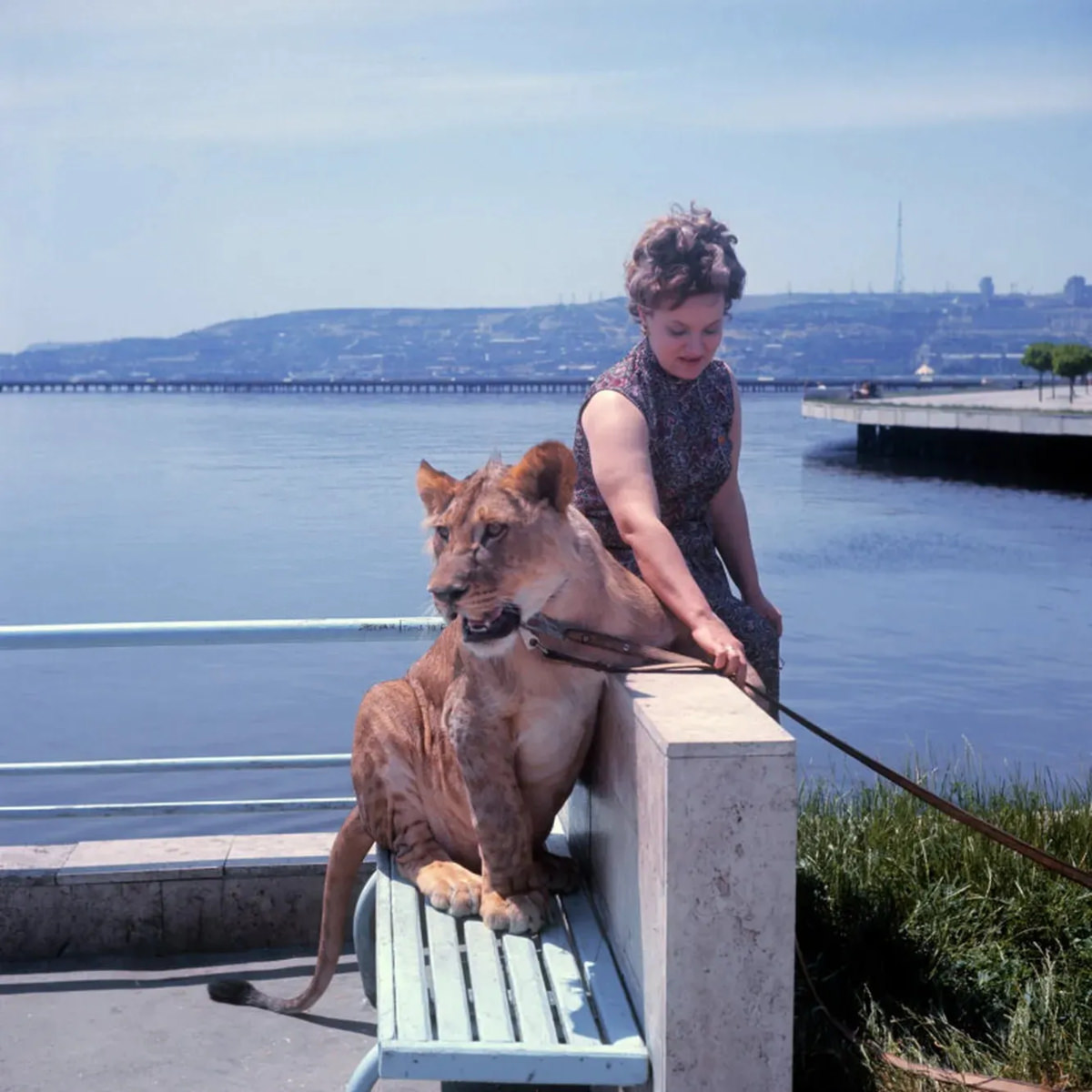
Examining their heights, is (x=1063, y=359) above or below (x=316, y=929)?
above

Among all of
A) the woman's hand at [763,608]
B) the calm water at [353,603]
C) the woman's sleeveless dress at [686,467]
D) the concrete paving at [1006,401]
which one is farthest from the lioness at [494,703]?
the concrete paving at [1006,401]

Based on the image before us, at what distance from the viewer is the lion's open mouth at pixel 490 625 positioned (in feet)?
11.9

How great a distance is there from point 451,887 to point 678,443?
1.41 metres

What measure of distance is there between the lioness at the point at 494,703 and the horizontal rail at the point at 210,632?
70cm

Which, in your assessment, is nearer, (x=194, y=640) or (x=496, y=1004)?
(x=496, y=1004)

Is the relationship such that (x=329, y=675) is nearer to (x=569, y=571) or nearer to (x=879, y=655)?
(x=879, y=655)

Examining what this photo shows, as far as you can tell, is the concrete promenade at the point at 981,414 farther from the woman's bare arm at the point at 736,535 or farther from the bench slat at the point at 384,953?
the bench slat at the point at 384,953

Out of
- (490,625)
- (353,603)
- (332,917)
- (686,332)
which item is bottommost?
(353,603)

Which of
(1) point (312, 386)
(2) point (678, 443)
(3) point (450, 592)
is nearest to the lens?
(3) point (450, 592)

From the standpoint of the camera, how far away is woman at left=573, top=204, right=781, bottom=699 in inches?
162

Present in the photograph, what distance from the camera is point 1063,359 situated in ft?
206

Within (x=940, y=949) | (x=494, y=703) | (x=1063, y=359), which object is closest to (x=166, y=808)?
(x=494, y=703)

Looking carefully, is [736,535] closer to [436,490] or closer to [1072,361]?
[436,490]

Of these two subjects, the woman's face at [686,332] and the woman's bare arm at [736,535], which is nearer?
the woman's face at [686,332]
